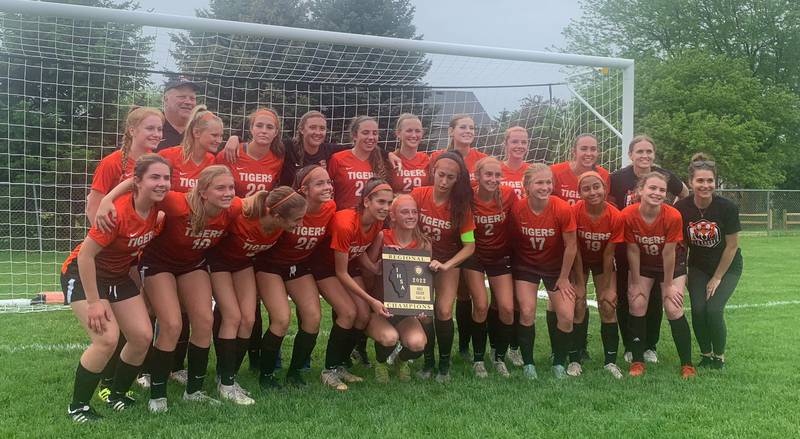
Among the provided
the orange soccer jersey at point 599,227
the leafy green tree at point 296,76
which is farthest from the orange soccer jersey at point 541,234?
the leafy green tree at point 296,76

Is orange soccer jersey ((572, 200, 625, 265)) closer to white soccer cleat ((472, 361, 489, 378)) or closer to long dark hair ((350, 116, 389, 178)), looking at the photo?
white soccer cleat ((472, 361, 489, 378))

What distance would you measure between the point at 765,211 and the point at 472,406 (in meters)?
22.8

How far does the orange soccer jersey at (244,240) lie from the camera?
4172mm

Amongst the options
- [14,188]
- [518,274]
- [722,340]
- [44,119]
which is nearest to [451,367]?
[518,274]

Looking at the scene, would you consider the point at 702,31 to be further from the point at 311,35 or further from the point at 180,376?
the point at 180,376

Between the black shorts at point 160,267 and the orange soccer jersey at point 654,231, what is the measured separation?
3.19m

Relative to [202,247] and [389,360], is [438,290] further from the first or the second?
[202,247]

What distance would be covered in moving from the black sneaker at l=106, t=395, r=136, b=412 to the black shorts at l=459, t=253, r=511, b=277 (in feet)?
8.20

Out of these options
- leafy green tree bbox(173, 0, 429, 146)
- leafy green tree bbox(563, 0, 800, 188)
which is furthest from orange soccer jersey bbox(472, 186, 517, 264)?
leafy green tree bbox(563, 0, 800, 188)

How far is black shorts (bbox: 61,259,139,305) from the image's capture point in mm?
3752

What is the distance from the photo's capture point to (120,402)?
4023 mm

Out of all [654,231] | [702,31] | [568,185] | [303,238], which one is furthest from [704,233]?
[702,31]

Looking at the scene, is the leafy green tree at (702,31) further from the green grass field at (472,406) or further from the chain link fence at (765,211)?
the green grass field at (472,406)

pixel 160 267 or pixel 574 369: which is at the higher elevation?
pixel 160 267
